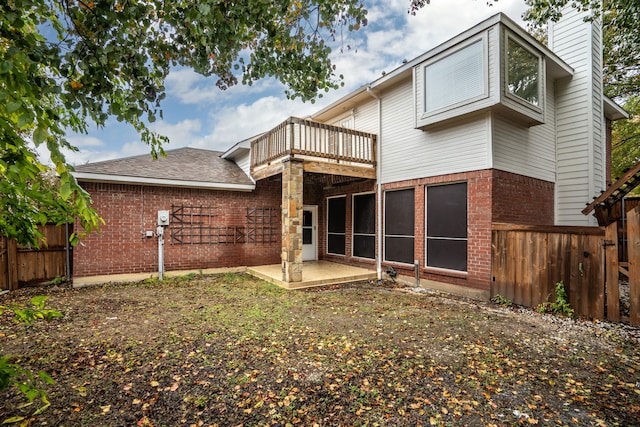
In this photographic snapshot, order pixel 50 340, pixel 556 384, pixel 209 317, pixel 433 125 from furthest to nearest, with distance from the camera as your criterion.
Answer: pixel 433 125 → pixel 209 317 → pixel 50 340 → pixel 556 384

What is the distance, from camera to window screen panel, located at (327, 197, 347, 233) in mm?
10641

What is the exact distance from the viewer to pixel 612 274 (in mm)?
5020

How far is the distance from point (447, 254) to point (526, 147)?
3180mm

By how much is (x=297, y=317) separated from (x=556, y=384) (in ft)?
11.7

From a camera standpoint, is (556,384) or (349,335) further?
(349,335)

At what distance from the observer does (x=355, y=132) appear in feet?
28.6

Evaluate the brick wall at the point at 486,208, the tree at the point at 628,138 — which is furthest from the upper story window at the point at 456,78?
the tree at the point at 628,138

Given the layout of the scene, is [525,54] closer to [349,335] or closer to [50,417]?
[349,335]

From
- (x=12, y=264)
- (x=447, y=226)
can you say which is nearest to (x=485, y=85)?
(x=447, y=226)

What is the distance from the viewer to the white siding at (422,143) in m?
6.66

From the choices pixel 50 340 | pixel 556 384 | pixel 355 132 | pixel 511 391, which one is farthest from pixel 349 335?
pixel 355 132

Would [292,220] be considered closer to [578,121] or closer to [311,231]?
[311,231]

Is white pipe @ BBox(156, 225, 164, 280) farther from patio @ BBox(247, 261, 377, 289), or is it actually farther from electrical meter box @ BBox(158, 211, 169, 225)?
patio @ BBox(247, 261, 377, 289)

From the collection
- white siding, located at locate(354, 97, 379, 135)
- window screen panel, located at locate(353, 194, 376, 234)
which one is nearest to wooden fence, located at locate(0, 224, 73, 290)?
window screen panel, located at locate(353, 194, 376, 234)
